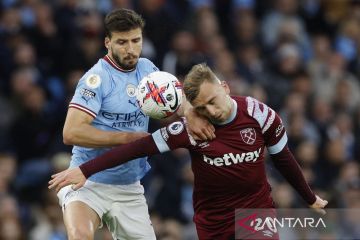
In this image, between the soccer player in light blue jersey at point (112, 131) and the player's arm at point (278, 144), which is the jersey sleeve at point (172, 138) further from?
the player's arm at point (278, 144)

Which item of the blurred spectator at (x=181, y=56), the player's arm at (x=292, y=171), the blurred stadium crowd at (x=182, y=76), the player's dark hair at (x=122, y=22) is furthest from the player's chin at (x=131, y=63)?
the blurred spectator at (x=181, y=56)

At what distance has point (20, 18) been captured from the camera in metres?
12.9

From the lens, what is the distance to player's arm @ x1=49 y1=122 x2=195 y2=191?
24.3ft

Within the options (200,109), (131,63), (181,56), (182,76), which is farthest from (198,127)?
(181,56)

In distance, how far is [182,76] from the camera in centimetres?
1270

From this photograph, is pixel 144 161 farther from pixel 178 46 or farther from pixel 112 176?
pixel 178 46

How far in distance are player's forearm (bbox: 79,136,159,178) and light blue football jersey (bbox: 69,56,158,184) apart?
0.49m

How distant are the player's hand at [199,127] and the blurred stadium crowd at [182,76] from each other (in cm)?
384

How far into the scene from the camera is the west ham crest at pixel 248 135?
7.46m

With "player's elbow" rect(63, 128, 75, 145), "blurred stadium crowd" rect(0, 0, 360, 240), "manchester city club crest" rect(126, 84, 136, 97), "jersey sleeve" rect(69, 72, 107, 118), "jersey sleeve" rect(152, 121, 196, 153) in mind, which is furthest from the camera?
"blurred stadium crowd" rect(0, 0, 360, 240)

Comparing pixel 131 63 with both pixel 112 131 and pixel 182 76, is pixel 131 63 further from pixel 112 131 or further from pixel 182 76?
pixel 182 76

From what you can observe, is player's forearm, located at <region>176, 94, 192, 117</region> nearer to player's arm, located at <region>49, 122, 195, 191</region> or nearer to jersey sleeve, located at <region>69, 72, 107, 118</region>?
player's arm, located at <region>49, 122, 195, 191</region>

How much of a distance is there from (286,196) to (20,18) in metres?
4.20

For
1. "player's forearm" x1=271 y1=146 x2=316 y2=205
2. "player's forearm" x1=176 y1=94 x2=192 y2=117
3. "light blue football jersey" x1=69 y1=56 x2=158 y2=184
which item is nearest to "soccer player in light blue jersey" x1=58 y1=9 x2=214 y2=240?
"light blue football jersey" x1=69 y1=56 x2=158 y2=184
